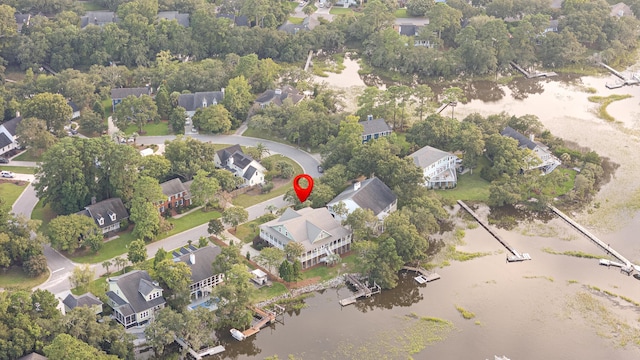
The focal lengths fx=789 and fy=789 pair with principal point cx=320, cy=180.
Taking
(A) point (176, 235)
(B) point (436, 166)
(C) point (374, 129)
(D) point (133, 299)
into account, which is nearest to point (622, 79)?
(C) point (374, 129)

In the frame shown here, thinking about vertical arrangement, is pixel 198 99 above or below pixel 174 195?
below

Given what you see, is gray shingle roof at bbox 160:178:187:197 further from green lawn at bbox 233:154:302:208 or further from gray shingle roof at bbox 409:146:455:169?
gray shingle roof at bbox 409:146:455:169

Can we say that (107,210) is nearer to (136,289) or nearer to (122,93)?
(136,289)

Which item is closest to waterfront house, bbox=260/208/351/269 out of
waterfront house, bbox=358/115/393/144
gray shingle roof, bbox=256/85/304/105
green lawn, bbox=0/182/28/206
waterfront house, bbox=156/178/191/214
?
waterfront house, bbox=156/178/191/214

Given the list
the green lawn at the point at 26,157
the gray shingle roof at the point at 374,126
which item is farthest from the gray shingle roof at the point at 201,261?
the green lawn at the point at 26,157

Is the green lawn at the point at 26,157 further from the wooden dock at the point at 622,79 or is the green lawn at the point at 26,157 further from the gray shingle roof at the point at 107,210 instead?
the wooden dock at the point at 622,79

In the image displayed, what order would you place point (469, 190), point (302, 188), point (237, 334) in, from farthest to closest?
point (469, 190), point (302, 188), point (237, 334)

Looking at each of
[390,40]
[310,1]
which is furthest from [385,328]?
[310,1]
